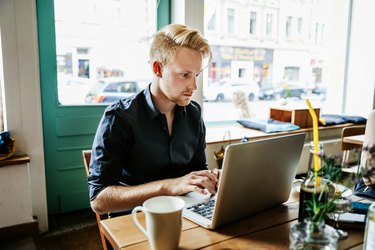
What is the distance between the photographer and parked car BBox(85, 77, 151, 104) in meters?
2.73

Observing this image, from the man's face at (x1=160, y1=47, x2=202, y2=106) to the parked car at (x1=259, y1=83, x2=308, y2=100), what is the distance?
238 cm

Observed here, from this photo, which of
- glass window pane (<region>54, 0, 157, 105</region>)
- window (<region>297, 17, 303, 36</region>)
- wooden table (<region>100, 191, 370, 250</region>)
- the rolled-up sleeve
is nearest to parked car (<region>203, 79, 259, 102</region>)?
glass window pane (<region>54, 0, 157, 105</region>)

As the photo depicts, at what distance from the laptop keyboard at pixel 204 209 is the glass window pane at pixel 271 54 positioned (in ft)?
7.24

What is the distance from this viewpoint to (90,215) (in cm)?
268

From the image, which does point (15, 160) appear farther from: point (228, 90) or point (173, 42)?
point (228, 90)

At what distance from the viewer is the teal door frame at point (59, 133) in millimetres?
2428

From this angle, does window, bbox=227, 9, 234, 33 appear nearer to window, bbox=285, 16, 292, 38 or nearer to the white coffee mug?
window, bbox=285, 16, 292, 38

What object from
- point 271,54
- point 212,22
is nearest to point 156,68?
point 212,22

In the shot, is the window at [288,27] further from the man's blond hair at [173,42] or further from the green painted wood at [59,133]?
the man's blond hair at [173,42]

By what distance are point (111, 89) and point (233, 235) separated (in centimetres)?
213

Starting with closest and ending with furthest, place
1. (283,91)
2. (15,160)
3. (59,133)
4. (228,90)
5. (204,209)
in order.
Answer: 1. (204,209)
2. (15,160)
3. (59,133)
4. (228,90)
5. (283,91)

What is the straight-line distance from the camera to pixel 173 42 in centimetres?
135

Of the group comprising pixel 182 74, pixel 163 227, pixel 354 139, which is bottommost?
pixel 354 139

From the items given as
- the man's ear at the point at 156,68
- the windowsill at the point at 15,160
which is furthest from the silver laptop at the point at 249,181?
the windowsill at the point at 15,160
